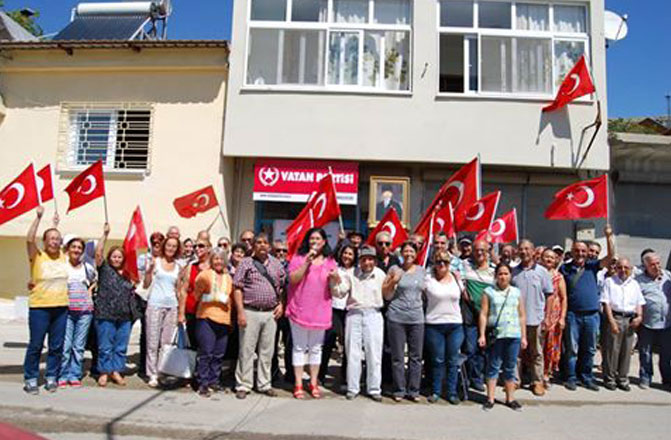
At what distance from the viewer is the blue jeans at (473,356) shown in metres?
6.31

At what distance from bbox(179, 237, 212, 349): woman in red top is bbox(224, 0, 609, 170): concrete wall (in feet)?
15.4

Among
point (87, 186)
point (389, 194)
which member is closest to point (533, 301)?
point (389, 194)

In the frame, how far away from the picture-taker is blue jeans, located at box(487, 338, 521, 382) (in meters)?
5.88

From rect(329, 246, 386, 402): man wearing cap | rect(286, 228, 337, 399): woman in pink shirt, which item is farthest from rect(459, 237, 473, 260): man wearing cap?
rect(286, 228, 337, 399): woman in pink shirt

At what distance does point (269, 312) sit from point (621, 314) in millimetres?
4766

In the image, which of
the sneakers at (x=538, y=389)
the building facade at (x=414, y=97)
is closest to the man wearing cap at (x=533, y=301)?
the sneakers at (x=538, y=389)

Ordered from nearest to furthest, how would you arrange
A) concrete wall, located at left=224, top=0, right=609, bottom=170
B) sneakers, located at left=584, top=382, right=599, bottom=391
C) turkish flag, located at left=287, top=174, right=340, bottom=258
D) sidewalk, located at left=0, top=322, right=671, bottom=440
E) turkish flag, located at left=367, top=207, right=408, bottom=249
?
sidewalk, located at left=0, top=322, right=671, bottom=440 < sneakers, located at left=584, top=382, right=599, bottom=391 < turkish flag, located at left=287, top=174, right=340, bottom=258 < turkish flag, located at left=367, top=207, right=408, bottom=249 < concrete wall, located at left=224, top=0, right=609, bottom=170

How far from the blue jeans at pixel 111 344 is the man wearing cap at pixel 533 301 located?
16.1 ft

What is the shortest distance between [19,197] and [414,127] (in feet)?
23.8

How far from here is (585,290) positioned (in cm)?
683

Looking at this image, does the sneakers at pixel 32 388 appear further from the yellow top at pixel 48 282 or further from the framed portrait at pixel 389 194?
the framed portrait at pixel 389 194

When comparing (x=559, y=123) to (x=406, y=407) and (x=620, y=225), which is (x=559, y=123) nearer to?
(x=620, y=225)

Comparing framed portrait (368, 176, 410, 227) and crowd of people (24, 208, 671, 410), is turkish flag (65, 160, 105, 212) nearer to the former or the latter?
crowd of people (24, 208, 671, 410)

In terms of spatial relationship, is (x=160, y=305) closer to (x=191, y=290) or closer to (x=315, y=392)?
(x=191, y=290)
